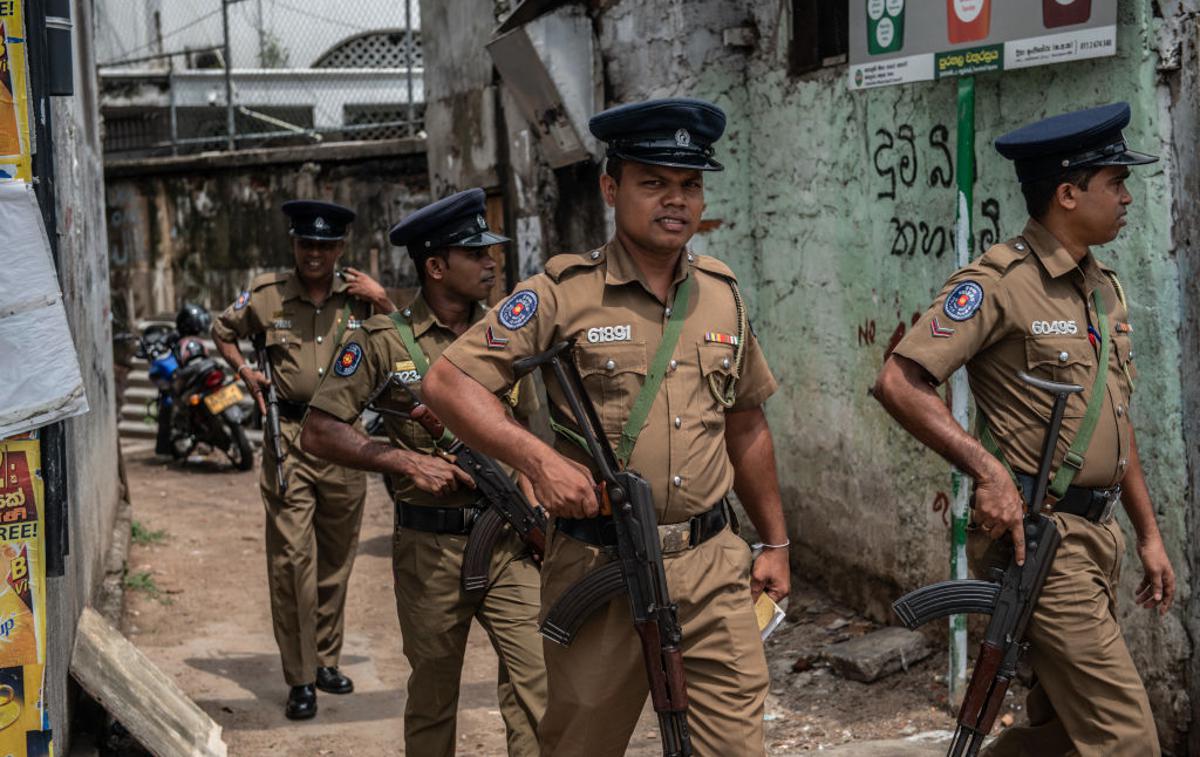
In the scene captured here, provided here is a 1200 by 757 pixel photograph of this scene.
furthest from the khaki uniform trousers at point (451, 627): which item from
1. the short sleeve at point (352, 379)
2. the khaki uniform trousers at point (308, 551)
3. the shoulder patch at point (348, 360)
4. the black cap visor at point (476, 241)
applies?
the khaki uniform trousers at point (308, 551)

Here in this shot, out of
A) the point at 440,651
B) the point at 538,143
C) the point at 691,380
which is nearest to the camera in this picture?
the point at 691,380

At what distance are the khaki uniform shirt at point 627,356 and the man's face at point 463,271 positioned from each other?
3.75 ft

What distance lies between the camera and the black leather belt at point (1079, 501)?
382 cm

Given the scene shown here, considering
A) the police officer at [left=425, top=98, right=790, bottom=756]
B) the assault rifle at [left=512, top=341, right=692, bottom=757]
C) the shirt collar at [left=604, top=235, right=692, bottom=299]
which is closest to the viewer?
the assault rifle at [left=512, top=341, right=692, bottom=757]

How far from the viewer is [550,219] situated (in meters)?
8.77

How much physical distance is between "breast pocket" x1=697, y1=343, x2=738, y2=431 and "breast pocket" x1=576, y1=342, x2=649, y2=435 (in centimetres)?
16

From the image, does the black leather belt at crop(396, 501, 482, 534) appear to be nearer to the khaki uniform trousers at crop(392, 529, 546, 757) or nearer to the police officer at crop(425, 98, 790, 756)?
the khaki uniform trousers at crop(392, 529, 546, 757)

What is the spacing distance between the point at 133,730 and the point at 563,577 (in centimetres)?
199

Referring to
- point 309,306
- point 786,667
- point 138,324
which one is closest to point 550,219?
point 309,306

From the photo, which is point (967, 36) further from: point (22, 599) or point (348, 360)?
point (22, 599)

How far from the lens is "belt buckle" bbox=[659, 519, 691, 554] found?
3414mm

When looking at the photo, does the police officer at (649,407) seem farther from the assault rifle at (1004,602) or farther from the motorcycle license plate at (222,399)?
the motorcycle license plate at (222,399)

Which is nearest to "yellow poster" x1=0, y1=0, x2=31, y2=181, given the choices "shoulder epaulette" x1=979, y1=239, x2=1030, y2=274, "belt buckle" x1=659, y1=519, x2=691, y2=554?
"belt buckle" x1=659, y1=519, x2=691, y2=554

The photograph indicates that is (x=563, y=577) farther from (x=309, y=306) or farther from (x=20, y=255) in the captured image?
(x=309, y=306)
